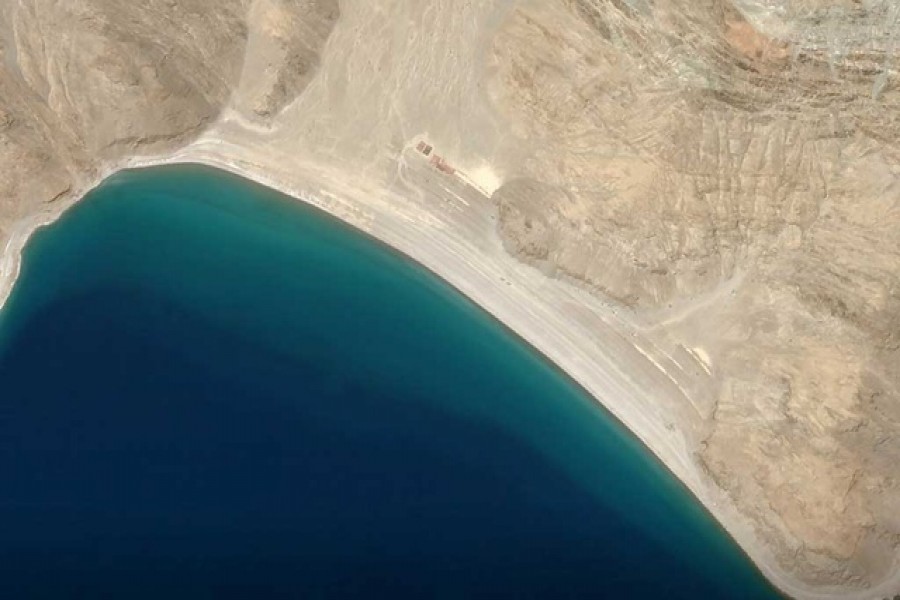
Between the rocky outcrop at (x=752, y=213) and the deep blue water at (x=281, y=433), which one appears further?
the deep blue water at (x=281, y=433)

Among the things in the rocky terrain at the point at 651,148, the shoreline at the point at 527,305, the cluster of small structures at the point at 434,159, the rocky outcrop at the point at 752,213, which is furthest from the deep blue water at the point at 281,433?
the rocky outcrop at the point at 752,213

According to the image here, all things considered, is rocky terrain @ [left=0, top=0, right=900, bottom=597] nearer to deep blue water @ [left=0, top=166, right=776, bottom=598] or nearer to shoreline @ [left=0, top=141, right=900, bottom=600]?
shoreline @ [left=0, top=141, right=900, bottom=600]

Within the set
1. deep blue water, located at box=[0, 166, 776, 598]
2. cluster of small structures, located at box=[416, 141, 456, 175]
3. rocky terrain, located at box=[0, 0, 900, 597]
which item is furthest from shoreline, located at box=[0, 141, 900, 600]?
cluster of small structures, located at box=[416, 141, 456, 175]

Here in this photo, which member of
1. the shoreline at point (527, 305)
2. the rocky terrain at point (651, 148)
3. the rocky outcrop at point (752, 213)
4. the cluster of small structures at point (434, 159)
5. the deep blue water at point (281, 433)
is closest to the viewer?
the rocky outcrop at point (752, 213)

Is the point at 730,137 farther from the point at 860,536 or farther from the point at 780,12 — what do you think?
the point at 860,536

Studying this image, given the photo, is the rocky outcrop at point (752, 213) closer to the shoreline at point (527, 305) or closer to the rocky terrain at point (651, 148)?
the rocky terrain at point (651, 148)

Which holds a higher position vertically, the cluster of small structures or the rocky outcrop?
the cluster of small structures

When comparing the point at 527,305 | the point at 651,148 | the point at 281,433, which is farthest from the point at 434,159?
the point at 281,433
